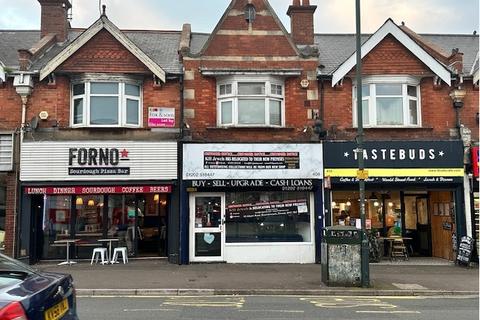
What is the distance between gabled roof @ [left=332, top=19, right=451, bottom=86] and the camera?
15938mm

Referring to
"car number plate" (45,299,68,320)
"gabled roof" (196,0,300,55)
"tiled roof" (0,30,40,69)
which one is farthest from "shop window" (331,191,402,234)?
"car number plate" (45,299,68,320)

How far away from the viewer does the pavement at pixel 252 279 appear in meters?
10.9

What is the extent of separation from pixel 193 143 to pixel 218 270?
3926 mm

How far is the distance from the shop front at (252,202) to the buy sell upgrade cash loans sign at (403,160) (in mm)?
723

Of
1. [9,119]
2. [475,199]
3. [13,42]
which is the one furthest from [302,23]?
[13,42]

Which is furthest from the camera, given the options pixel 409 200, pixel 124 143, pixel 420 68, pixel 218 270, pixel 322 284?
pixel 409 200

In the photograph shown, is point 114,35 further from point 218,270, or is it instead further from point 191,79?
point 218,270

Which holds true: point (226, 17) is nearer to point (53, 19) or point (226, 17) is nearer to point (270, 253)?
point (53, 19)

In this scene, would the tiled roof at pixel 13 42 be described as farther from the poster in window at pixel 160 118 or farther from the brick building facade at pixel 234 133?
the poster in window at pixel 160 118

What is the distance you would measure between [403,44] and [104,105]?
9719 mm

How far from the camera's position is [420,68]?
16.2 metres

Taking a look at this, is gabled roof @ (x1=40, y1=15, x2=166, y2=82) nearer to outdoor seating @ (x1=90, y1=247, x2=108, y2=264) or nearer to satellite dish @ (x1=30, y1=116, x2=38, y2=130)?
satellite dish @ (x1=30, y1=116, x2=38, y2=130)

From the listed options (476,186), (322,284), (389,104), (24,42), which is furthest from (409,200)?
(24,42)

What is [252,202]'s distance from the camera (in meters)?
15.9
